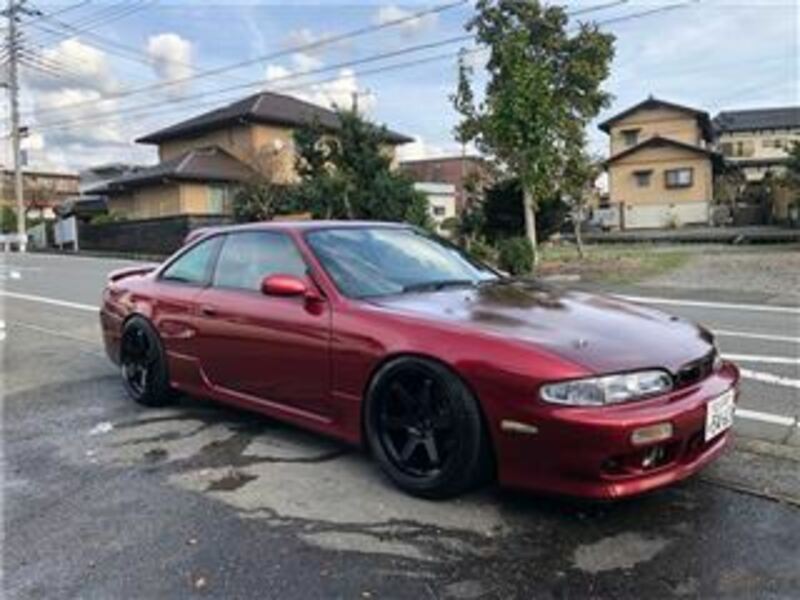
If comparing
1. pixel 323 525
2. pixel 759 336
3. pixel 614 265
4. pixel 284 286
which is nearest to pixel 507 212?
pixel 614 265

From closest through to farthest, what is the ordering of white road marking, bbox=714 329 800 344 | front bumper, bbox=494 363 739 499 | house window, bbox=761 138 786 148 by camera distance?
front bumper, bbox=494 363 739 499 < white road marking, bbox=714 329 800 344 < house window, bbox=761 138 786 148

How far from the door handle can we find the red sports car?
0.04 ft

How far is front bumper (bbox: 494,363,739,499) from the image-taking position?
11.0ft

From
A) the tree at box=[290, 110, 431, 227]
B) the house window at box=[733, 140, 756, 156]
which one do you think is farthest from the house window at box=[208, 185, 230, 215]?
the house window at box=[733, 140, 756, 156]

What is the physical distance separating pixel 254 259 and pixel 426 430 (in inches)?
70.9

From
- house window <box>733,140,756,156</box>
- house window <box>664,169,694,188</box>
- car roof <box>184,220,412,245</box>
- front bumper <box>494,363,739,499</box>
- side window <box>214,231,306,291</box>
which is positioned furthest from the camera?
house window <box>733,140,756,156</box>

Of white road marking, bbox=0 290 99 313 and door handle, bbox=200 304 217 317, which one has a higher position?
door handle, bbox=200 304 217 317

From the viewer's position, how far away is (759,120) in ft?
202

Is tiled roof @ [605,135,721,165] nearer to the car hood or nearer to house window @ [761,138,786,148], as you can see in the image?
house window @ [761,138,786,148]

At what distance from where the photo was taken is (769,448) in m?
4.71

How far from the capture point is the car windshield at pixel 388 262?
4539 millimetres

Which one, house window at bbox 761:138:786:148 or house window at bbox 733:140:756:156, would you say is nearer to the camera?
house window at bbox 761:138:786:148

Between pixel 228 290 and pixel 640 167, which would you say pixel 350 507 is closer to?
pixel 228 290

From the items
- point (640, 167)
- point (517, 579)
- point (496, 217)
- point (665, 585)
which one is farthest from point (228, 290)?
point (640, 167)
